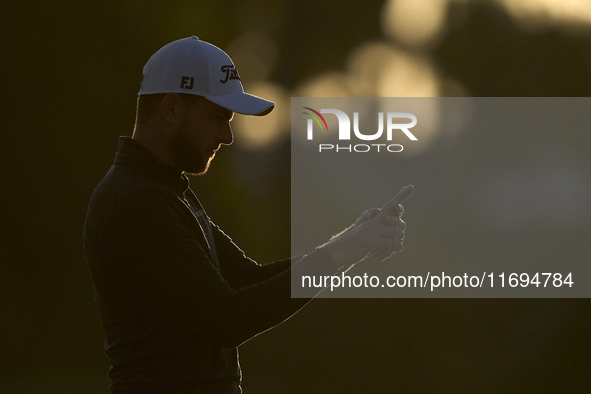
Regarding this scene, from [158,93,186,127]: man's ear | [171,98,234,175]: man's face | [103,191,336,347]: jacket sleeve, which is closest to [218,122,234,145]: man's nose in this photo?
[171,98,234,175]: man's face

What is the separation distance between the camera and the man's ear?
1518 mm

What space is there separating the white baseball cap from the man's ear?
2 cm

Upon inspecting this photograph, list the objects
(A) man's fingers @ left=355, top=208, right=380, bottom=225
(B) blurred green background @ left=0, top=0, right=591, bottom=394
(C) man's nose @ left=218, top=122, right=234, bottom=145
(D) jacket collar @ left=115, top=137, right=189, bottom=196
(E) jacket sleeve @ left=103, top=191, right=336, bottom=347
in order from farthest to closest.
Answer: (B) blurred green background @ left=0, top=0, right=591, bottom=394
(A) man's fingers @ left=355, top=208, right=380, bottom=225
(C) man's nose @ left=218, top=122, right=234, bottom=145
(D) jacket collar @ left=115, top=137, right=189, bottom=196
(E) jacket sleeve @ left=103, top=191, right=336, bottom=347

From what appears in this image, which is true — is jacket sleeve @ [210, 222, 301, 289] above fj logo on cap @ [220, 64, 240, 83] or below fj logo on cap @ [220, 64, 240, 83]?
below

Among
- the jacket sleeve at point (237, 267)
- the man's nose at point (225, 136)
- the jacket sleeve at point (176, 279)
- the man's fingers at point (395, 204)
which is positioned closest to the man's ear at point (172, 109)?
the man's nose at point (225, 136)

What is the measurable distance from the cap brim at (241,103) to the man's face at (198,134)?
3 cm

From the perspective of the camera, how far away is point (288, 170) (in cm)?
541

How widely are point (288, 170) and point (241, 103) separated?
12.7 feet

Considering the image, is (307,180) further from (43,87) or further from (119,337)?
(119,337)

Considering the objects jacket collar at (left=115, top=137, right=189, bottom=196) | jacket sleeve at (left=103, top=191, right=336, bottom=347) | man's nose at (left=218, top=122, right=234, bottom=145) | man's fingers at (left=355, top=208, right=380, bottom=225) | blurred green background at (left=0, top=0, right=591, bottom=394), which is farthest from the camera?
blurred green background at (left=0, top=0, right=591, bottom=394)

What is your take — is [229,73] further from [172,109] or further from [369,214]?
[369,214]

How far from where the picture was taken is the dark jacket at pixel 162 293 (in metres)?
1.33

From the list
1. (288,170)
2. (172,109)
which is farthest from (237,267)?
(288,170)

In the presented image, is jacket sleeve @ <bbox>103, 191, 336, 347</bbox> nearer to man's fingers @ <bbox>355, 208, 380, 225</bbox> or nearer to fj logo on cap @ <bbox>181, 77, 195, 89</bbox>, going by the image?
fj logo on cap @ <bbox>181, 77, 195, 89</bbox>
